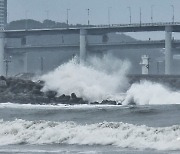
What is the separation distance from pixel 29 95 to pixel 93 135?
39815 mm

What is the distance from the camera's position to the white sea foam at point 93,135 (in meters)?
24.5

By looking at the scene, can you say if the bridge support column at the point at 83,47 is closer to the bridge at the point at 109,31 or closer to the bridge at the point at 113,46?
the bridge at the point at 109,31

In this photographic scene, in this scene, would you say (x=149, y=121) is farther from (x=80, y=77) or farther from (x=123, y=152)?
(x=80, y=77)

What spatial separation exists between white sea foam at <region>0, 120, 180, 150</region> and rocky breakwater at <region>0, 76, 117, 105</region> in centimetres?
2797

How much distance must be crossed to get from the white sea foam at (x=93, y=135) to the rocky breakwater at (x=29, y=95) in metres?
28.0

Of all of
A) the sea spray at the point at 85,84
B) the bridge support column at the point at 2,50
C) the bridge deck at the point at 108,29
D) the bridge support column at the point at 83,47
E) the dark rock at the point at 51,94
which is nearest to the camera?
the dark rock at the point at 51,94

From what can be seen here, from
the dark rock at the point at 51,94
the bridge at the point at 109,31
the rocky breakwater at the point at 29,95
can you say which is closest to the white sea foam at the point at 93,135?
the rocky breakwater at the point at 29,95

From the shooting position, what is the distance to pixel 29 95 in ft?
217

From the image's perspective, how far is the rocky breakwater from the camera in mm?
61625

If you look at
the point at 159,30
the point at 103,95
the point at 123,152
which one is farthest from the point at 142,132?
the point at 159,30

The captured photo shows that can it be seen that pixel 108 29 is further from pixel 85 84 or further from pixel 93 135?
pixel 93 135

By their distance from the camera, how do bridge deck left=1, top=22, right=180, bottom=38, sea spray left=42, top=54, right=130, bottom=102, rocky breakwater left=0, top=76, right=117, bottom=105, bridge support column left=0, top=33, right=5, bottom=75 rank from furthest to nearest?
bridge support column left=0, top=33, right=5, bottom=75 < bridge deck left=1, top=22, right=180, bottom=38 < sea spray left=42, top=54, right=130, bottom=102 < rocky breakwater left=0, top=76, right=117, bottom=105

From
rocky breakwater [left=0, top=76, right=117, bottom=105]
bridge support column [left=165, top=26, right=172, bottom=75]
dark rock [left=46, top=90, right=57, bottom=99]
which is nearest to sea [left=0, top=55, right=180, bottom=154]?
rocky breakwater [left=0, top=76, right=117, bottom=105]

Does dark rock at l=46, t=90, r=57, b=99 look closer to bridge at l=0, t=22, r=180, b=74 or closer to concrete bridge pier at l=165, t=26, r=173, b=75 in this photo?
concrete bridge pier at l=165, t=26, r=173, b=75
